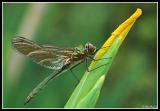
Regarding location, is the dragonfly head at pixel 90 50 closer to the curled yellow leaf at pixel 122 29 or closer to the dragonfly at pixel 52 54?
the dragonfly at pixel 52 54

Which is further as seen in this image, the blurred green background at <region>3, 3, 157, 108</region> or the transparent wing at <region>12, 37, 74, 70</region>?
the blurred green background at <region>3, 3, 157, 108</region>

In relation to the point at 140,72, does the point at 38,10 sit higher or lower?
higher

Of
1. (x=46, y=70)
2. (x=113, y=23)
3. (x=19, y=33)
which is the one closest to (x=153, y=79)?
(x=113, y=23)

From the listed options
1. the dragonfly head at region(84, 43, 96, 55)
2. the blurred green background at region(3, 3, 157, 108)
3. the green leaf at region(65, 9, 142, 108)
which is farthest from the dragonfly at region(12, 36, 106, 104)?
the blurred green background at region(3, 3, 157, 108)

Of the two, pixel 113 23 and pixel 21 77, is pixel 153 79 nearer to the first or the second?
pixel 113 23

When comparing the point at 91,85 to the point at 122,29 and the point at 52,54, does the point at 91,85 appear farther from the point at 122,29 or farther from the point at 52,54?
the point at 52,54

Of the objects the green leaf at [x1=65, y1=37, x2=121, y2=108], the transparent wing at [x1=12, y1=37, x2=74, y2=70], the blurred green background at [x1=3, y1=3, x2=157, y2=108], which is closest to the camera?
the green leaf at [x1=65, y1=37, x2=121, y2=108]

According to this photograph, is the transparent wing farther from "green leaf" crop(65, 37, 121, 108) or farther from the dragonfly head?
"green leaf" crop(65, 37, 121, 108)
